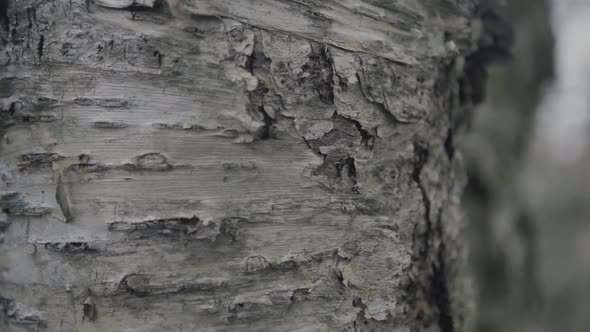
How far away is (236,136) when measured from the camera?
0.68 metres

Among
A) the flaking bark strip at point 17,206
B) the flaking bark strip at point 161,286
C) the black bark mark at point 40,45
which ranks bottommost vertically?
the flaking bark strip at point 161,286

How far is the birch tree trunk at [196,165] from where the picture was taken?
26.3 inches

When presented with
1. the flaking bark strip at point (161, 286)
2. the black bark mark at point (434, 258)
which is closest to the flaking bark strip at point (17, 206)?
the flaking bark strip at point (161, 286)

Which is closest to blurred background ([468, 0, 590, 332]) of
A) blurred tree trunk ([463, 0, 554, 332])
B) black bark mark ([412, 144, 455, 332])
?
blurred tree trunk ([463, 0, 554, 332])

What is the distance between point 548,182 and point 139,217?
9.99 m

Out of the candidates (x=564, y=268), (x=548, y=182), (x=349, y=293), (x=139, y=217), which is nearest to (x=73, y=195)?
(x=139, y=217)

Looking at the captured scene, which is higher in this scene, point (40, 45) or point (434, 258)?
point (40, 45)

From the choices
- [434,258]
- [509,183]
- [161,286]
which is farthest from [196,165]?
[509,183]

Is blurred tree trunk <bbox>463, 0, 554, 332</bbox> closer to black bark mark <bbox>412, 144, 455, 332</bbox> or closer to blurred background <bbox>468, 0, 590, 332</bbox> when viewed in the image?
blurred background <bbox>468, 0, 590, 332</bbox>

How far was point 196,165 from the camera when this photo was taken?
0.68 metres

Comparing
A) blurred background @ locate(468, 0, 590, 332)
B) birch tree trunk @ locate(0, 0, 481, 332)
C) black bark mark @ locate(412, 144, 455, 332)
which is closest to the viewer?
birch tree trunk @ locate(0, 0, 481, 332)

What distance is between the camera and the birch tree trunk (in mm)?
667

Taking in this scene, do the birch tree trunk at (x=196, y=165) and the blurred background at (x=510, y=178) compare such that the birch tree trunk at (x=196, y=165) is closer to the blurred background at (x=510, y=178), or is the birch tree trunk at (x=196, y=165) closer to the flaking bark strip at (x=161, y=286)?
the flaking bark strip at (x=161, y=286)

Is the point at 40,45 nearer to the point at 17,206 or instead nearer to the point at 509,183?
the point at 17,206
